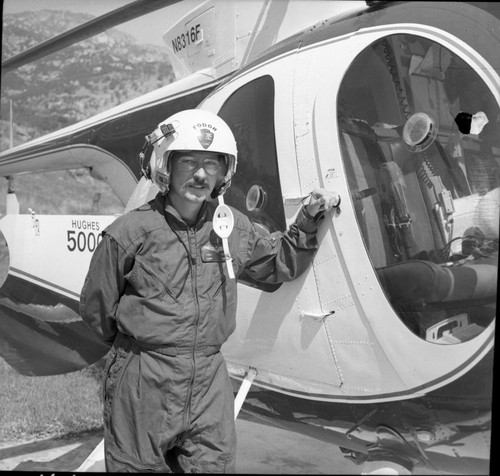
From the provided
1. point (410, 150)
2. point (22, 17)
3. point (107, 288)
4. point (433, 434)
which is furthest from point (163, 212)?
point (22, 17)

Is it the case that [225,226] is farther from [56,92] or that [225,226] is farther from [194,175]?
[56,92]

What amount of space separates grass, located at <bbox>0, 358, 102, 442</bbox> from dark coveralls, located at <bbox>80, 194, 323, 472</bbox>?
1556mm

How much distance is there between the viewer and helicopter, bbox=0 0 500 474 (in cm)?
194

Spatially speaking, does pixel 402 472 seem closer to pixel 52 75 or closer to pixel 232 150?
pixel 232 150

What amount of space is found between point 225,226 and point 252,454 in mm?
1943

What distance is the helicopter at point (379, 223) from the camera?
1.94m

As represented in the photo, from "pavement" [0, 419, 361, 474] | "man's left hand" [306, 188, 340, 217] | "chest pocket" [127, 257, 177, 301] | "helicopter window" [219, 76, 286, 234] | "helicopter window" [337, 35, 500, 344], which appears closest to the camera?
"helicopter window" [337, 35, 500, 344]

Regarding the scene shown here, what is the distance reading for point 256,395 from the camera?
106 inches

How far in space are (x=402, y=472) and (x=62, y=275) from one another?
7.56 feet

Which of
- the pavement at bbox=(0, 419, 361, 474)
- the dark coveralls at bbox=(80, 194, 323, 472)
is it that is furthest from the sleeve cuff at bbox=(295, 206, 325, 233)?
the pavement at bbox=(0, 419, 361, 474)

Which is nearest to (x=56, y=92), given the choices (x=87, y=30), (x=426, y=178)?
(x=87, y=30)

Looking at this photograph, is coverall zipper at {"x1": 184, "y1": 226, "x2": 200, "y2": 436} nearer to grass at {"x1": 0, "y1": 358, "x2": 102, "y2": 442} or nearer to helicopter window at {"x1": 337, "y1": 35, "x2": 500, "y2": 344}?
helicopter window at {"x1": 337, "y1": 35, "x2": 500, "y2": 344}

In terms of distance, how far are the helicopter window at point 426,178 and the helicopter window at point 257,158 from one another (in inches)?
15.5

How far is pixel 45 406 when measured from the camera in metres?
3.75
